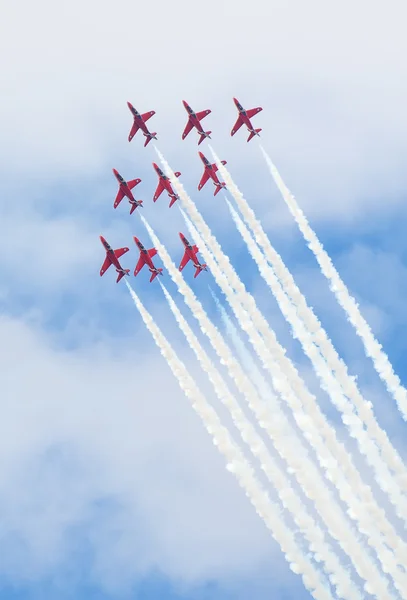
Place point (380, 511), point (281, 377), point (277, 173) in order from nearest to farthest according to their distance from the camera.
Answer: point (380, 511) < point (281, 377) < point (277, 173)

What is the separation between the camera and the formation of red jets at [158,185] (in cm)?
13612

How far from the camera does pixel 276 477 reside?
115m

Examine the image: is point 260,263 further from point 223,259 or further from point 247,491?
point 247,491

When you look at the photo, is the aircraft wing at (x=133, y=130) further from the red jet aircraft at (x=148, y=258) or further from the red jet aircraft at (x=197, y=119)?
the red jet aircraft at (x=148, y=258)

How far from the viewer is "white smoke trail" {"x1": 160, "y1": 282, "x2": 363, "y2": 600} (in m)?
109

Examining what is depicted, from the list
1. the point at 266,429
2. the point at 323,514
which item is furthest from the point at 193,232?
the point at 323,514

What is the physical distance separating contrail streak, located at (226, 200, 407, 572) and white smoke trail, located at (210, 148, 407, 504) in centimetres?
48

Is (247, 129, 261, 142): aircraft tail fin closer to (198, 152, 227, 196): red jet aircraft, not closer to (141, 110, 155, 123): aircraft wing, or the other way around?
(198, 152, 227, 196): red jet aircraft

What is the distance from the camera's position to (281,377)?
390ft

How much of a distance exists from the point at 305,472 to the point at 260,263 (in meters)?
22.2

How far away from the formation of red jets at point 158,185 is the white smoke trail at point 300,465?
701 cm

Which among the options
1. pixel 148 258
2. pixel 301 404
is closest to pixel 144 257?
pixel 148 258

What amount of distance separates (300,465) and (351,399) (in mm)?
7327

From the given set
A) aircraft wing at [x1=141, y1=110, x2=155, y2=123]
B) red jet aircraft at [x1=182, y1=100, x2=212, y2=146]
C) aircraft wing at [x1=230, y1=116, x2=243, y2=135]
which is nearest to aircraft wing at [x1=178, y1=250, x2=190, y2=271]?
red jet aircraft at [x1=182, y1=100, x2=212, y2=146]
